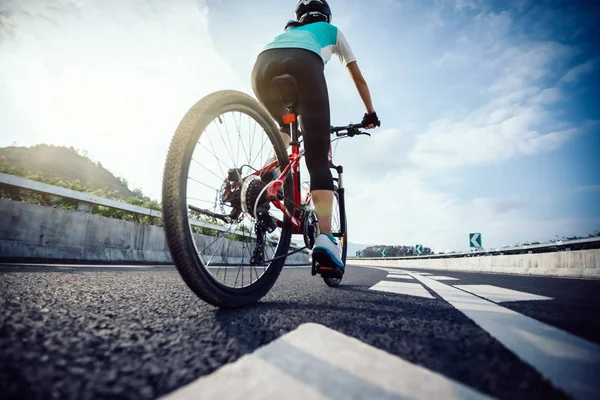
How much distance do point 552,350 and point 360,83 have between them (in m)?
2.58

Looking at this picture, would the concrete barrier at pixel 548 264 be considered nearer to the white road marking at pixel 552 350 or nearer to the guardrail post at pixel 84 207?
the white road marking at pixel 552 350

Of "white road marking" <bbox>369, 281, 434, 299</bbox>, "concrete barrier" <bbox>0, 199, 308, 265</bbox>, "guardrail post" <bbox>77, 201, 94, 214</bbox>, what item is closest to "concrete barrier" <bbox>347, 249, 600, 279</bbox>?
"white road marking" <bbox>369, 281, 434, 299</bbox>

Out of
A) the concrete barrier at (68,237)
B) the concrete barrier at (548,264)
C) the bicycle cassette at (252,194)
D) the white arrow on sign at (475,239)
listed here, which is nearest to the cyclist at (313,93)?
the bicycle cassette at (252,194)

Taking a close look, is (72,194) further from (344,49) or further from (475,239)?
(475,239)

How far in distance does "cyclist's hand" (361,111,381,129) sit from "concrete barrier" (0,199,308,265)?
2.41 m

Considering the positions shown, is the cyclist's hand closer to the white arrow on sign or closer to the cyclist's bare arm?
the cyclist's bare arm

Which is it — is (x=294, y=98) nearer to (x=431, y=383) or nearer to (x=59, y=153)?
(x=431, y=383)

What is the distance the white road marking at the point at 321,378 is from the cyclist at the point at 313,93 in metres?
1.33

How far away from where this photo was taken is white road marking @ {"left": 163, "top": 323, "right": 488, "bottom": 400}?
1.88ft

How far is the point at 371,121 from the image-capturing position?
3.18m

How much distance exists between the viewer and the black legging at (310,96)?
2282 mm

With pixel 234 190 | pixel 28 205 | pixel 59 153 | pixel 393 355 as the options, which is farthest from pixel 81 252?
pixel 59 153

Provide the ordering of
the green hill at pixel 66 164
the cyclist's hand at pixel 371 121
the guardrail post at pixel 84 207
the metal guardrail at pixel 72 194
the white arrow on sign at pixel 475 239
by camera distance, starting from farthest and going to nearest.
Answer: the green hill at pixel 66 164
the white arrow on sign at pixel 475 239
the guardrail post at pixel 84 207
the metal guardrail at pixel 72 194
the cyclist's hand at pixel 371 121

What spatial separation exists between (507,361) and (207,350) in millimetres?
848
